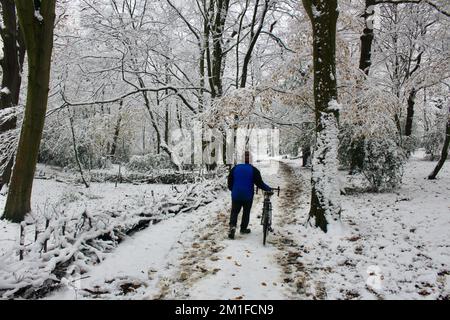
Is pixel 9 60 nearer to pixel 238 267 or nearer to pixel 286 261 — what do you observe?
pixel 238 267

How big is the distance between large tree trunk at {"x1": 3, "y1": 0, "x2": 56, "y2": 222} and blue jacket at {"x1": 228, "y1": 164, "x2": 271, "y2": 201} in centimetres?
504

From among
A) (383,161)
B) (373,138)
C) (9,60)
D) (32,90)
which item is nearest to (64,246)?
(32,90)

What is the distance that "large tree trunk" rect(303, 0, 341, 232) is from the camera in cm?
755

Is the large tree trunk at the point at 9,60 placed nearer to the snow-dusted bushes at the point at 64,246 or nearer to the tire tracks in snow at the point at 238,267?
the snow-dusted bushes at the point at 64,246

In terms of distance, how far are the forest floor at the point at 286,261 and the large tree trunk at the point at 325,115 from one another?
0.57 metres

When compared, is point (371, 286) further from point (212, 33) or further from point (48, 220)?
point (212, 33)

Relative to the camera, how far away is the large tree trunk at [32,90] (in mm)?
8148

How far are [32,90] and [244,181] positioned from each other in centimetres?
557

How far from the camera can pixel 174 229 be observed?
327 inches

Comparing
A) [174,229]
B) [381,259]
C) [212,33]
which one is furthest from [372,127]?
[212,33]

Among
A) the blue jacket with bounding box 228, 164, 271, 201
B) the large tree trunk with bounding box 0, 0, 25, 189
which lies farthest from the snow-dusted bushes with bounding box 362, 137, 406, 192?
the large tree trunk with bounding box 0, 0, 25, 189

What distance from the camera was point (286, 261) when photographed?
19.7 feet
